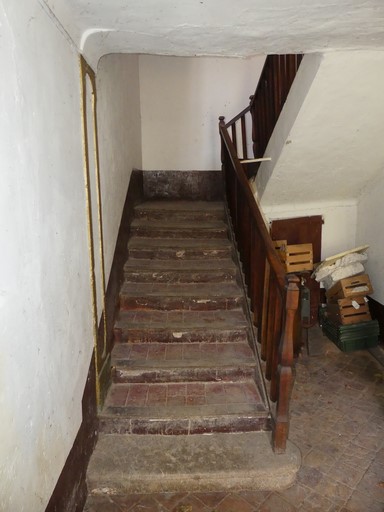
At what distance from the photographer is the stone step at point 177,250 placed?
145 inches

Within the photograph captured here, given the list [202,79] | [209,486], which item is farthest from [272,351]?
[202,79]

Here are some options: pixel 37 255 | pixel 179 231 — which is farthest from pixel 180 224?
pixel 37 255

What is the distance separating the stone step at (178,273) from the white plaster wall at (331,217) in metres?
1.25

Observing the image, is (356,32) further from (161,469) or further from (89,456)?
(89,456)

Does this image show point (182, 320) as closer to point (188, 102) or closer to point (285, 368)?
point (285, 368)

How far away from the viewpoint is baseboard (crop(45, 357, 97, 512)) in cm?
165

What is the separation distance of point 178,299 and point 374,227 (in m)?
2.54

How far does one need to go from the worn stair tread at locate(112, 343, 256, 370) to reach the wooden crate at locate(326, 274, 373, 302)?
1.74m

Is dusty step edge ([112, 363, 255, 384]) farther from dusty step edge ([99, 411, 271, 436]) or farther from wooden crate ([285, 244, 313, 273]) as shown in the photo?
wooden crate ([285, 244, 313, 273])

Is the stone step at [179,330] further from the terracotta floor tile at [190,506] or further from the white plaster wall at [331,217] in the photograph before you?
the white plaster wall at [331,217]

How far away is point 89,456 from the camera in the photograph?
2205 millimetres

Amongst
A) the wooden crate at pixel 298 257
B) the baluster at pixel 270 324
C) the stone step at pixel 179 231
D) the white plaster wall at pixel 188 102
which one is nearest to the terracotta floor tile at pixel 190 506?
the baluster at pixel 270 324

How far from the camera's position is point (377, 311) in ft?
13.6

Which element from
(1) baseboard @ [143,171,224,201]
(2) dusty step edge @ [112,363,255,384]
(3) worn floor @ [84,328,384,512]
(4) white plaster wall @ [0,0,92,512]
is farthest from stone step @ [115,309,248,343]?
(1) baseboard @ [143,171,224,201]
